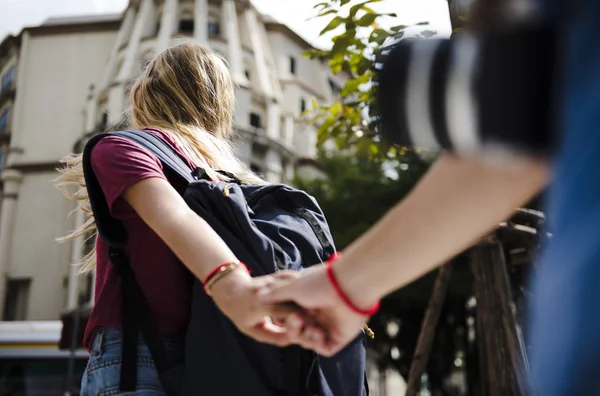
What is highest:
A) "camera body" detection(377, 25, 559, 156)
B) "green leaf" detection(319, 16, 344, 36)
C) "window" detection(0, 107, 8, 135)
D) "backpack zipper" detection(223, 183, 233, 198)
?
"green leaf" detection(319, 16, 344, 36)

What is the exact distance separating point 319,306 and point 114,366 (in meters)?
0.76

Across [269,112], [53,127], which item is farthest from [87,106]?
[269,112]

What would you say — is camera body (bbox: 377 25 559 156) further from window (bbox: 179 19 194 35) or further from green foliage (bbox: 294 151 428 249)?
window (bbox: 179 19 194 35)

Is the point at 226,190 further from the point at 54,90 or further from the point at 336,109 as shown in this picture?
the point at 54,90

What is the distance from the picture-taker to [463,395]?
66.6 feet

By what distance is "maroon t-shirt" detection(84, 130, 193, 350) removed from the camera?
1.75m

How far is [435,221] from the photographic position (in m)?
1.02

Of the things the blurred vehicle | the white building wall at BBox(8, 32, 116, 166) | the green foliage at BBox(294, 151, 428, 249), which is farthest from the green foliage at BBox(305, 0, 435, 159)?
the white building wall at BBox(8, 32, 116, 166)

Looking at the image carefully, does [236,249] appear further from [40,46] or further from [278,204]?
[40,46]

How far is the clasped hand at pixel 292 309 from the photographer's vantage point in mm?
1208

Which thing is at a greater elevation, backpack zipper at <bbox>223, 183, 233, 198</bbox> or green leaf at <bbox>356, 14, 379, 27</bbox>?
green leaf at <bbox>356, 14, 379, 27</bbox>

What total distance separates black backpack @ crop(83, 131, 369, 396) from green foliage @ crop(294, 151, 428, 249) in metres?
15.3

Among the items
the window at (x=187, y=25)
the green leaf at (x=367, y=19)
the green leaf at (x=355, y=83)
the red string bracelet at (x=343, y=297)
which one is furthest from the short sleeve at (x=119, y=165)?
the window at (x=187, y=25)

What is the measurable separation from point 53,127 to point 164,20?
25.4 feet
